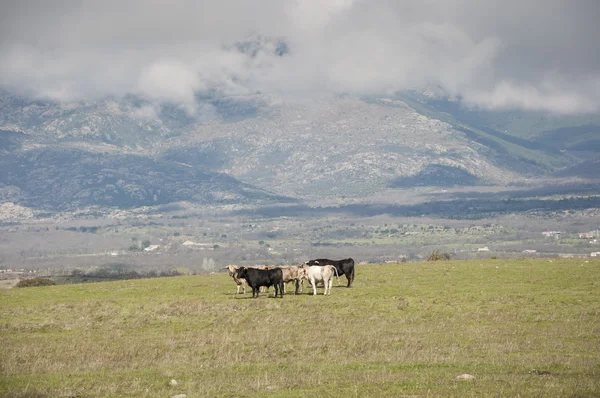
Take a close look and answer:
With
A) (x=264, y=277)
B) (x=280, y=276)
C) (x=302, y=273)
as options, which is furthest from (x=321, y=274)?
(x=264, y=277)

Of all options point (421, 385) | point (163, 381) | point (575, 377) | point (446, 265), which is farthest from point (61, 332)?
point (446, 265)

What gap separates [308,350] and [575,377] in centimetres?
1037

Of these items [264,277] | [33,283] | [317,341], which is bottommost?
[317,341]

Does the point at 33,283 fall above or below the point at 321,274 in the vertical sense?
below

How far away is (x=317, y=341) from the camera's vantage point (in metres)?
29.1

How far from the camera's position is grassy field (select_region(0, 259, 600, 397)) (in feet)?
69.3

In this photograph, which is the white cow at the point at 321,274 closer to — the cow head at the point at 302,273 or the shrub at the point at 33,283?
the cow head at the point at 302,273

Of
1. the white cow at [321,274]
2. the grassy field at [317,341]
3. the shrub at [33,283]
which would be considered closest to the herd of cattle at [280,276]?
the white cow at [321,274]

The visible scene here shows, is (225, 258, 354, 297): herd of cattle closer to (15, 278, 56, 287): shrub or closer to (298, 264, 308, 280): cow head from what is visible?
(298, 264, 308, 280): cow head

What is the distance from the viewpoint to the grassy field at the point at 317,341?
21.1 metres

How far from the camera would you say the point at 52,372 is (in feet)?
80.8

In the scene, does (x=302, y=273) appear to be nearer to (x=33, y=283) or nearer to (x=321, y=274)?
(x=321, y=274)

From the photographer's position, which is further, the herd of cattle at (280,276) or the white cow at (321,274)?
the white cow at (321,274)

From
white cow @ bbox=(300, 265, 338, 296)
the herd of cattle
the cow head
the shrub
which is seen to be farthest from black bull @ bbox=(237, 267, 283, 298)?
the shrub
